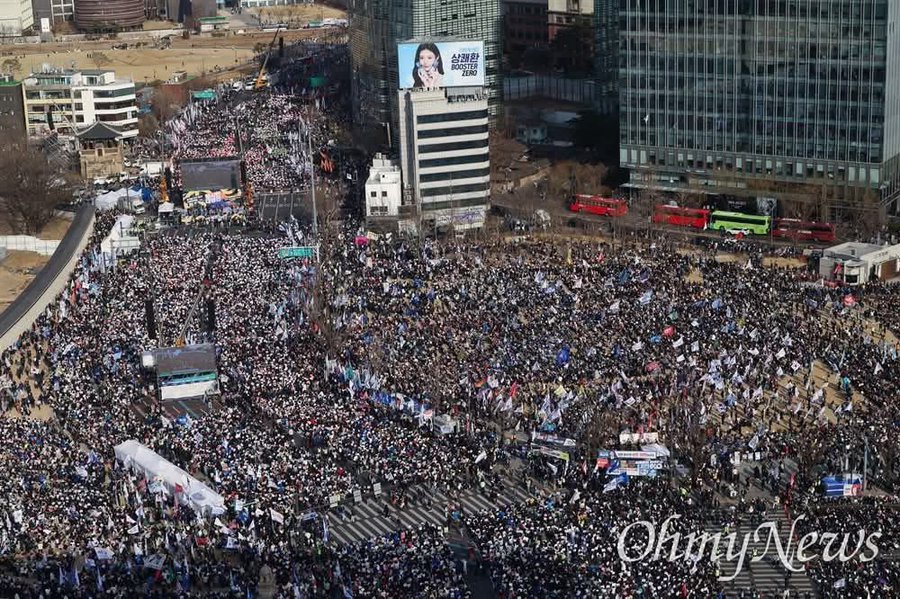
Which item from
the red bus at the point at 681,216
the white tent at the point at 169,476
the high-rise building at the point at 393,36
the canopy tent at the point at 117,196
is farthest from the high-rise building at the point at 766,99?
the white tent at the point at 169,476

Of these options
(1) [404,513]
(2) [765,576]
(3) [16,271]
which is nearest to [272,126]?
(3) [16,271]

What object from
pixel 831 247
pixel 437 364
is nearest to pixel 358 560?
pixel 437 364

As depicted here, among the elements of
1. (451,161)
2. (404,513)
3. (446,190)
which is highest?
(451,161)

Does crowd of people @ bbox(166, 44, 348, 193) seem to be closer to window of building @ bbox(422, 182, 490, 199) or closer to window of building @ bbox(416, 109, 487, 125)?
window of building @ bbox(422, 182, 490, 199)

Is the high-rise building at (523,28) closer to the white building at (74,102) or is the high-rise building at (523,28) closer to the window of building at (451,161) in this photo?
the white building at (74,102)

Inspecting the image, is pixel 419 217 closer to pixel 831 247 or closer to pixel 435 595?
pixel 831 247

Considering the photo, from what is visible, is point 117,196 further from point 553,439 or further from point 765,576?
point 765,576
